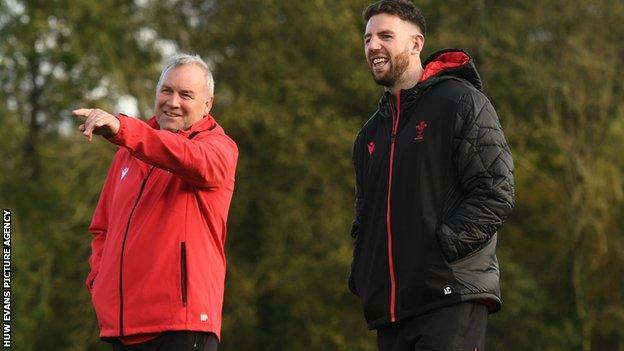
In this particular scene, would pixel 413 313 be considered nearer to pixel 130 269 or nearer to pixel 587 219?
pixel 130 269

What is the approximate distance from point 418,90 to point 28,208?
63.0 ft

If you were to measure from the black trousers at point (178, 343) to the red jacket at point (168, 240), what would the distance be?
0.15 feet

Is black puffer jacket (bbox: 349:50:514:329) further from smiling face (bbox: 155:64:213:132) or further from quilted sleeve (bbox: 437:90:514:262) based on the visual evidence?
smiling face (bbox: 155:64:213:132)

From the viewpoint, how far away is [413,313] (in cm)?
480

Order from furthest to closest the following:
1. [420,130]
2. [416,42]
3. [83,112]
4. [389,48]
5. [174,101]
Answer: [174,101] → [416,42] → [389,48] → [420,130] → [83,112]

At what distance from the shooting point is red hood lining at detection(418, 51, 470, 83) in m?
5.13

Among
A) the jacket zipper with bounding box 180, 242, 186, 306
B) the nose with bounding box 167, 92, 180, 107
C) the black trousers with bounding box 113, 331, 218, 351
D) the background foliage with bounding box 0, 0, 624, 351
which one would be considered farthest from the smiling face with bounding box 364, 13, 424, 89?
the background foliage with bounding box 0, 0, 624, 351

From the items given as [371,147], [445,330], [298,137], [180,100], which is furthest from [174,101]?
[298,137]

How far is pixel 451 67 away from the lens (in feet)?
16.9

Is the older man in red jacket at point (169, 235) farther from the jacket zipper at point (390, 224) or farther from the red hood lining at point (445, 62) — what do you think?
the red hood lining at point (445, 62)

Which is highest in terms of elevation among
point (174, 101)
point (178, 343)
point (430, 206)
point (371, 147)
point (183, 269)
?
point (174, 101)

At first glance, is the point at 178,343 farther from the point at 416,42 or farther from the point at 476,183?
the point at 416,42

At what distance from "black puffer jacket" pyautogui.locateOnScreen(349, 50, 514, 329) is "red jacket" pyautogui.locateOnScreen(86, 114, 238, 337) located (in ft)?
2.36

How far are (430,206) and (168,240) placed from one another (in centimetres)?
118
